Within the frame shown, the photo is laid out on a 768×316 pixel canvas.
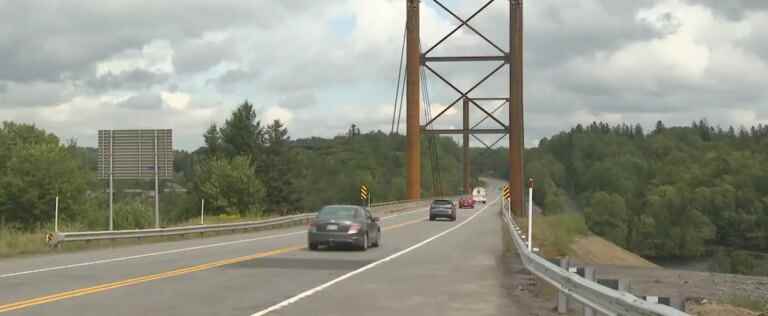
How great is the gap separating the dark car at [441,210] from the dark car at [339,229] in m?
30.6

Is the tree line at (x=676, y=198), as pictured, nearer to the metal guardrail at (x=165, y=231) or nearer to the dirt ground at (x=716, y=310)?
the metal guardrail at (x=165, y=231)

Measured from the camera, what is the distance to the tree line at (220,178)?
80000 millimetres

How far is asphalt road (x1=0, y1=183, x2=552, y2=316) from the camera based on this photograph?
12070 millimetres

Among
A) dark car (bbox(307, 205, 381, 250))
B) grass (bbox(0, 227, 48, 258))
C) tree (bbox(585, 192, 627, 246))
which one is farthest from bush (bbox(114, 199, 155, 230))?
tree (bbox(585, 192, 627, 246))

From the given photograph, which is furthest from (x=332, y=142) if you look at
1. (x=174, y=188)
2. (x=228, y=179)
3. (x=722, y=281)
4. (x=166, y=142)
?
(x=722, y=281)

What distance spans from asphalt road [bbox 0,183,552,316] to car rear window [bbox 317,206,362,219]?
39.8 inches

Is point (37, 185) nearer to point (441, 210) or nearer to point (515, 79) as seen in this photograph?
point (441, 210)

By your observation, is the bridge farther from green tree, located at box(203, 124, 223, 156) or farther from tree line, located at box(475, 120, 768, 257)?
green tree, located at box(203, 124, 223, 156)

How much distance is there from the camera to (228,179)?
9212 centimetres

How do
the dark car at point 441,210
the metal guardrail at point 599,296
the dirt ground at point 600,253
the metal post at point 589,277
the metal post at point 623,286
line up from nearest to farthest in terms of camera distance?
the metal guardrail at point 599,296
the metal post at point 623,286
the metal post at point 589,277
the dirt ground at point 600,253
the dark car at point 441,210

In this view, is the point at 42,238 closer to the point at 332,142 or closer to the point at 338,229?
the point at 338,229

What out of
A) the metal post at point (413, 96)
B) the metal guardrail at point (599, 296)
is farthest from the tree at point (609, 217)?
the metal guardrail at point (599, 296)

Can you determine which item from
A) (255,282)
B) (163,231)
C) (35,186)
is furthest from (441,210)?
(35,186)

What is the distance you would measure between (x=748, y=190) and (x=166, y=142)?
81.4m
